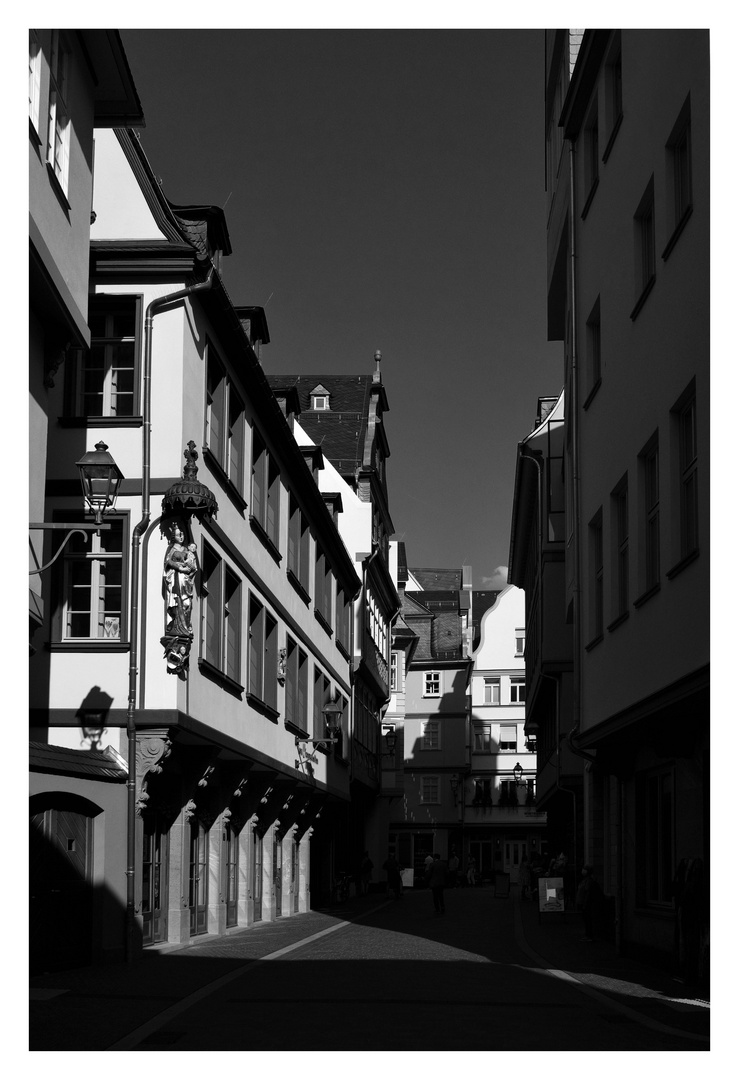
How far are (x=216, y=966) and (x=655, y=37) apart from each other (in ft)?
39.4

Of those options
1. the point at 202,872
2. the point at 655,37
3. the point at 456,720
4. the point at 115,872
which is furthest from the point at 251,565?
the point at 456,720

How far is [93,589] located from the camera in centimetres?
2028

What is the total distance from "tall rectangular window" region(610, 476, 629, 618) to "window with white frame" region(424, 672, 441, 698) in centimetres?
6143

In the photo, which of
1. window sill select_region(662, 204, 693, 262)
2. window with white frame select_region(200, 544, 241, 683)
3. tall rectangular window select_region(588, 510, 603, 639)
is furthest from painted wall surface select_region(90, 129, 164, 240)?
window sill select_region(662, 204, 693, 262)

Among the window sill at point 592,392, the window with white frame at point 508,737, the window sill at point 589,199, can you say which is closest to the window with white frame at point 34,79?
the window sill at point 592,392

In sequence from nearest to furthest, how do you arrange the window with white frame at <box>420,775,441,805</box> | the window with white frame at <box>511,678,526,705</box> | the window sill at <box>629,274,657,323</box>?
the window sill at <box>629,274,657,323</box>, the window with white frame at <box>420,775,441,805</box>, the window with white frame at <box>511,678,526,705</box>

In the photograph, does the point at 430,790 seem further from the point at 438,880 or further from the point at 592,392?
the point at 592,392

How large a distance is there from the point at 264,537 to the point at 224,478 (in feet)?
14.1

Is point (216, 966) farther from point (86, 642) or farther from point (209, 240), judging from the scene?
point (209, 240)

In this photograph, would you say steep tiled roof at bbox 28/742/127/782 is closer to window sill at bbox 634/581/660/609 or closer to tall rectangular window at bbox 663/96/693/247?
window sill at bbox 634/581/660/609

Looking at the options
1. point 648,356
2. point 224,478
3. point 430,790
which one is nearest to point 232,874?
point 224,478

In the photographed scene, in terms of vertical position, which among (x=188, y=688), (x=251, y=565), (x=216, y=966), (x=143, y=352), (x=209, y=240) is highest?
(x=209, y=240)

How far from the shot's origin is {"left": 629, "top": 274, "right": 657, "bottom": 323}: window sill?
17.0 meters

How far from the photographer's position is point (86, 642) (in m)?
19.9
